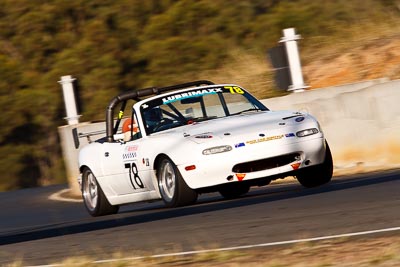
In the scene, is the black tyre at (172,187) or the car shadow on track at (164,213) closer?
the car shadow on track at (164,213)

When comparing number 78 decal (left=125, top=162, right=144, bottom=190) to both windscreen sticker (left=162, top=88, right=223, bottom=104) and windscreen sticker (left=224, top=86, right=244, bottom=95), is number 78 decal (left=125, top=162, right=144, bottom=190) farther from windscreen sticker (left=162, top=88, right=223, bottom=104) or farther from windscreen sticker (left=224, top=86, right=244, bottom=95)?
windscreen sticker (left=224, top=86, right=244, bottom=95)

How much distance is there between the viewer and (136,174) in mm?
13523

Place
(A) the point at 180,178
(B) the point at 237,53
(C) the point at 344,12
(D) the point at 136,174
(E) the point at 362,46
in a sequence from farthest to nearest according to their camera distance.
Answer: (C) the point at 344,12 → (B) the point at 237,53 → (E) the point at 362,46 → (D) the point at 136,174 → (A) the point at 180,178

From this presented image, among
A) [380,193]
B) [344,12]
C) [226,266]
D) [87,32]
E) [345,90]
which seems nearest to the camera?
[226,266]

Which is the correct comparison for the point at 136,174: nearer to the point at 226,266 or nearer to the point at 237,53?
the point at 226,266

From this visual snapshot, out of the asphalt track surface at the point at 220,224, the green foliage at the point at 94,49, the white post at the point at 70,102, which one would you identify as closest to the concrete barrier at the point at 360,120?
the asphalt track surface at the point at 220,224

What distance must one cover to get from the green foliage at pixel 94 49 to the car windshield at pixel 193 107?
25078mm

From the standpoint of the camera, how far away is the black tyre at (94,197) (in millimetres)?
14703

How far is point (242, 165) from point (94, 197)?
126 inches

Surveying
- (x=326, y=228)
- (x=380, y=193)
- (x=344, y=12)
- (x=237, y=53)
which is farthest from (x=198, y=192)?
(x=344, y=12)

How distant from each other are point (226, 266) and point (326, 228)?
60.7 inches

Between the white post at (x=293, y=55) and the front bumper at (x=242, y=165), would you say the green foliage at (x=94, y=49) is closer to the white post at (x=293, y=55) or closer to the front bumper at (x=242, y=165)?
the white post at (x=293, y=55)

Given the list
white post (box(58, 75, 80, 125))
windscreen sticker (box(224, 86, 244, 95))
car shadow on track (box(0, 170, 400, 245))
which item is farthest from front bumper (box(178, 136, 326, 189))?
white post (box(58, 75, 80, 125))

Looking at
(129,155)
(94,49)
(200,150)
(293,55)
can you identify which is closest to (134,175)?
(129,155)
